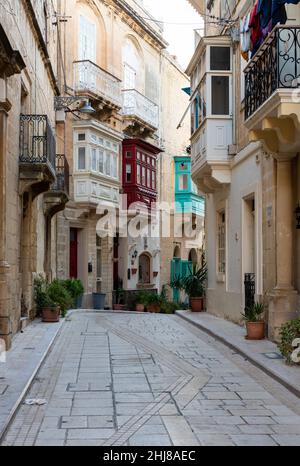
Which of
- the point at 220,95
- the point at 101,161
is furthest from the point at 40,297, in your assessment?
the point at 101,161

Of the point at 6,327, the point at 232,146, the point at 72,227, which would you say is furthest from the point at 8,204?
the point at 72,227

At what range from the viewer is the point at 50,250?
2062 cm

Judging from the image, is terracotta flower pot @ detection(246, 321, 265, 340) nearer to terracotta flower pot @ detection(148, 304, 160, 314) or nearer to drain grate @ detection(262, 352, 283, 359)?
drain grate @ detection(262, 352, 283, 359)

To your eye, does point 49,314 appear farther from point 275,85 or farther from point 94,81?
point 94,81

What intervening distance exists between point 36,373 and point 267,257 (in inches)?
215

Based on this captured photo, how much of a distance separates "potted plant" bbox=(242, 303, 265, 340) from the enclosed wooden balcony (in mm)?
2925

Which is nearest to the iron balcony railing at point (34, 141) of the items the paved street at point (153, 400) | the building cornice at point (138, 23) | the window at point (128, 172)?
the paved street at point (153, 400)

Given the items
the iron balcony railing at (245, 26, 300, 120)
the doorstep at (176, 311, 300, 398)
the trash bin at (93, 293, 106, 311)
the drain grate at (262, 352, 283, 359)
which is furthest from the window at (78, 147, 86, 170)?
the drain grate at (262, 352, 283, 359)

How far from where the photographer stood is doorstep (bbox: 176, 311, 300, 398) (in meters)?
8.53

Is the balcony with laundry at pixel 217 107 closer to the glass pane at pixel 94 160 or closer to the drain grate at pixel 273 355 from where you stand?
the drain grate at pixel 273 355

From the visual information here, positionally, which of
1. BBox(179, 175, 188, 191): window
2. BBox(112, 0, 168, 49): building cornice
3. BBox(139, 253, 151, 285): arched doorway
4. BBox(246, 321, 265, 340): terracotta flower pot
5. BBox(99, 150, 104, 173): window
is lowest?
BBox(246, 321, 265, 340): terracotta flower pot

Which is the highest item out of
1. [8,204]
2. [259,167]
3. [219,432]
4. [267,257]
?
[259,167]

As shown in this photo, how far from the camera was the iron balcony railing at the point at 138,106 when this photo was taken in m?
29.9

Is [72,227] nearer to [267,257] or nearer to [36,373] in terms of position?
[267,257]
